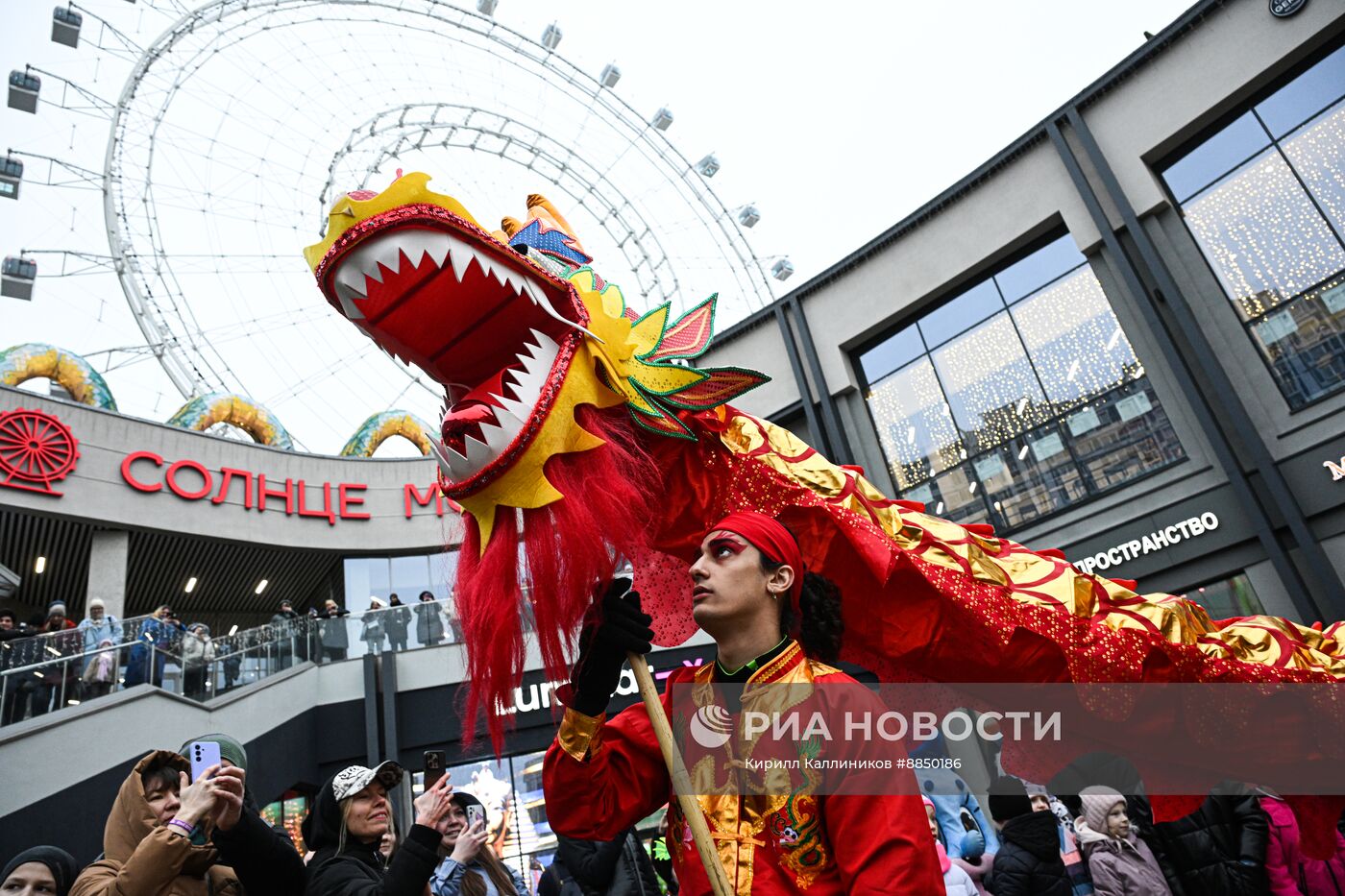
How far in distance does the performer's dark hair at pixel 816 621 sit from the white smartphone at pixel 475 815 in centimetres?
192

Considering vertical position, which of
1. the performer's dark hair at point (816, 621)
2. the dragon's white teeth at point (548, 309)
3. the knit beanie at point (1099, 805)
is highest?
the dragon's white teeth at point (548, 309)

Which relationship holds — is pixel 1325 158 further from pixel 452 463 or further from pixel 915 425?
pixel 452 463

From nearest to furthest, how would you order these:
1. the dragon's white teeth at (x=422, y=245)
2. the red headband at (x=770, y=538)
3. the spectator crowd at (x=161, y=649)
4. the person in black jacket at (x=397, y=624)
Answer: the dragon's white teeth at (x=422, y=245), the red headband at (x=770, y=538), the spectator crowd at (x=161, y=649), the person in black jacket at (x=397, y=624)

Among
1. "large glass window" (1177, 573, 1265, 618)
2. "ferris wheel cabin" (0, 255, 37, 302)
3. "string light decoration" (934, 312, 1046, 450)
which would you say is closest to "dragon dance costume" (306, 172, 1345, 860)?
"large glass window" (1177, 573, 1265, 618)

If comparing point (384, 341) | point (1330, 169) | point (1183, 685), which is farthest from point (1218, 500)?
point (384, 341)

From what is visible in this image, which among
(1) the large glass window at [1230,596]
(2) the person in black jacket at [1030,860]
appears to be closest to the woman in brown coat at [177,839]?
(2) the person in black jacket at [1030,860]

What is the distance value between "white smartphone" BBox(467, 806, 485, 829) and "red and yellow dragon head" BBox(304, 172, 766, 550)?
1.88 meters

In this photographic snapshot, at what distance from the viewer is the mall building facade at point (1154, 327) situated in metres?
8.76

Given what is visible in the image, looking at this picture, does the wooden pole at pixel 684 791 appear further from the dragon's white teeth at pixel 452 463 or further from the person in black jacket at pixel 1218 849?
the person in black jacket at pixel 1218 849

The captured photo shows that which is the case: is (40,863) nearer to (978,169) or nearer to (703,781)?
(703,781)

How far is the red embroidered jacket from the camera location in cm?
151

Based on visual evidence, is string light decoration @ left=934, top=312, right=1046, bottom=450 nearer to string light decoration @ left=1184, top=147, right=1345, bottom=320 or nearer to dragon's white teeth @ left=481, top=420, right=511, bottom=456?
string light decoration @ left=1184, top=147, right=1345, bottom=320

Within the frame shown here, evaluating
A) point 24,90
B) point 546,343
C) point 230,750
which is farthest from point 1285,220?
point 24,90

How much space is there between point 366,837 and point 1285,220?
10.9 m
